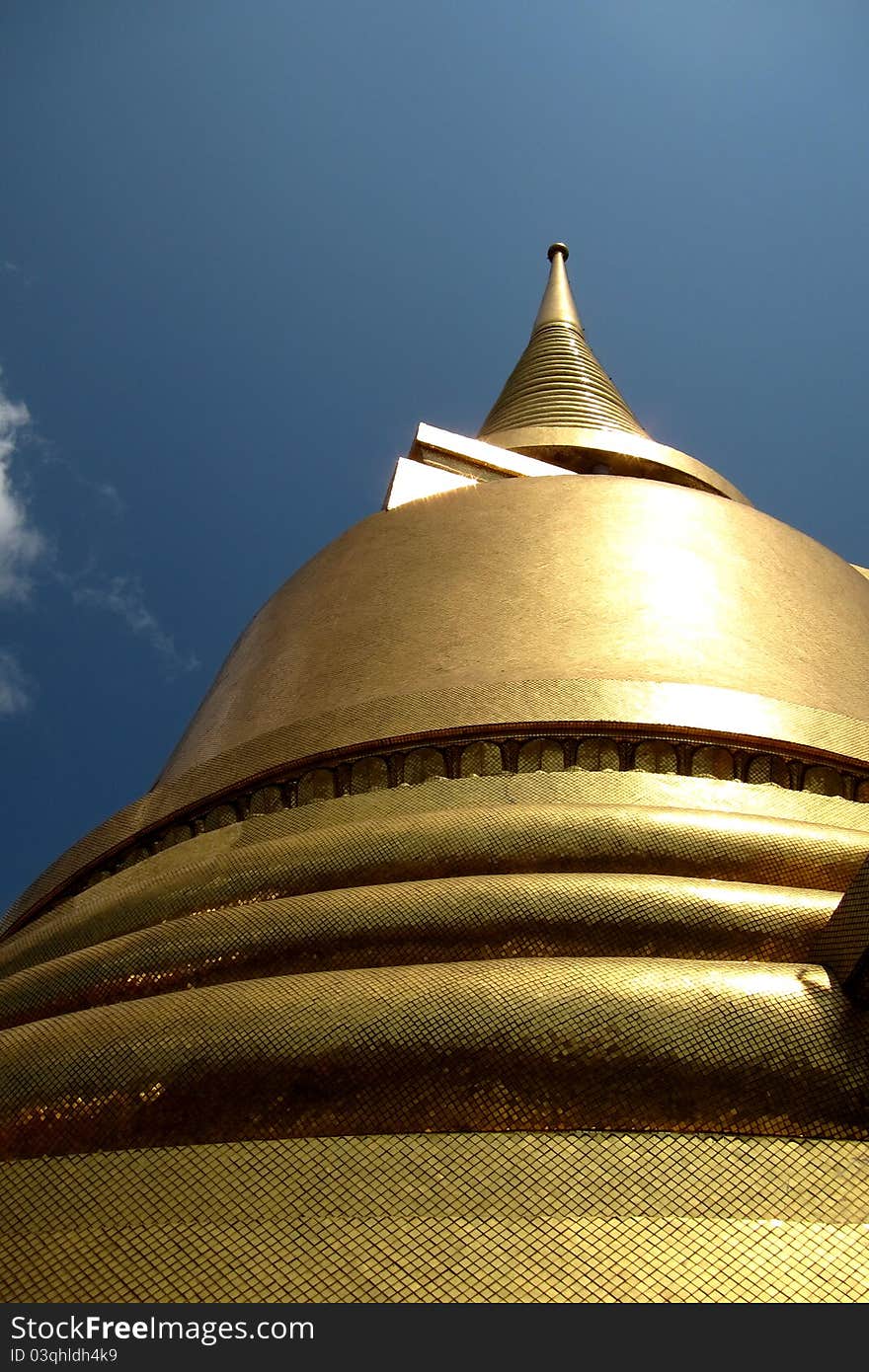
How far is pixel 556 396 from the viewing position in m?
9.62

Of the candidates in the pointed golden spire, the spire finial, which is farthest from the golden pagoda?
the spire finial

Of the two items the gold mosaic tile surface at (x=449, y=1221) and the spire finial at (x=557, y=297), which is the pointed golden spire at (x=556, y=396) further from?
the gold mosaic tile surface at (x=449, y=1221)

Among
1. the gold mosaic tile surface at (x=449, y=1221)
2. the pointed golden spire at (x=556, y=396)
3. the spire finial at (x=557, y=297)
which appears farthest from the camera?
the spire finial at (x=557, y=297)

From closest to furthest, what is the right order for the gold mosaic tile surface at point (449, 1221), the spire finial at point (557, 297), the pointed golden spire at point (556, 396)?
the gold mosaic tile surface at point (449, 1221) → the pointed golden spire at point (556, 396) → the spire finial at point (557, 297)

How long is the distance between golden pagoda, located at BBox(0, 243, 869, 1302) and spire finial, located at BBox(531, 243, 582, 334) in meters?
7.51

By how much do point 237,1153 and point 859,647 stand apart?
3.68 metres

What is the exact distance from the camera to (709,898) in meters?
2.59

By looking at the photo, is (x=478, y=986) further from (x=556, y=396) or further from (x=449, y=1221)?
(x=556, y=396)

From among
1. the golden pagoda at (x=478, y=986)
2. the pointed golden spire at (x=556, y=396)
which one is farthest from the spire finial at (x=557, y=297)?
the golden pagoda at (x=478, y=986)

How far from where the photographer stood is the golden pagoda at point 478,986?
1852 mm

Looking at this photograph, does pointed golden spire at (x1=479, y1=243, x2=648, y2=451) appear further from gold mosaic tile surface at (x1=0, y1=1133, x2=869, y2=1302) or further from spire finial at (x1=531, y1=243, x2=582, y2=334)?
gold mosaic tile surface at (x1=0, y1=1133, x2=869, y2=1302)

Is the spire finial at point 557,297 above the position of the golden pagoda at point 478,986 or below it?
above

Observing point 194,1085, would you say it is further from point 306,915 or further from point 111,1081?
point 306,915

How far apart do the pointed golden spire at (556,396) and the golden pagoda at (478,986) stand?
3754 millimetres
